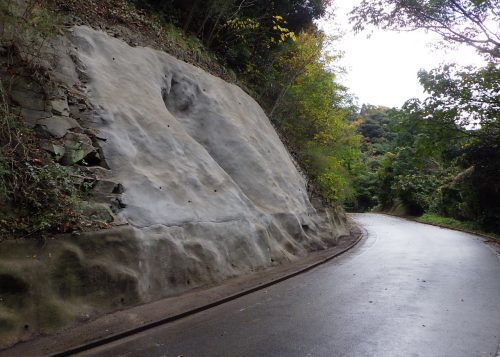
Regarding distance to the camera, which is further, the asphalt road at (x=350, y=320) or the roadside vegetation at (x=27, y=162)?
the roadside vegetation at (x=27, y=162)

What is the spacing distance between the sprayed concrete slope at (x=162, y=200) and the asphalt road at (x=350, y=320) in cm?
105

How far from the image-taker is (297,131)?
2427 centimetres

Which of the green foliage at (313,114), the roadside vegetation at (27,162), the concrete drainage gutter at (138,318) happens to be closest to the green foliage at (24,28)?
the roadside vegetation at (27,162)

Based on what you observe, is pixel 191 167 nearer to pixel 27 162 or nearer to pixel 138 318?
pixel 27 162

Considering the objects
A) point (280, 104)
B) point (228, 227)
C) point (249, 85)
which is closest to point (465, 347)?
point (228, 227)

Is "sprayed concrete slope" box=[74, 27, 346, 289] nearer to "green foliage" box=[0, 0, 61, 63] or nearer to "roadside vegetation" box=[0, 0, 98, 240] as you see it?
"roadside vegetation" box=[0, 0, 98, 240]

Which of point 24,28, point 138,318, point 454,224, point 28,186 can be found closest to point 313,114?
point 454,224

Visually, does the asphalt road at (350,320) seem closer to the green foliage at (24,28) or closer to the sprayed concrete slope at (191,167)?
the sprayed concrete slope at (191,167)

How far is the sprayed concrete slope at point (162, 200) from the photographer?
6.31m

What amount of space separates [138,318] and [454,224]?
30189 mm

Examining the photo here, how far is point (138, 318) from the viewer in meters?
6.77

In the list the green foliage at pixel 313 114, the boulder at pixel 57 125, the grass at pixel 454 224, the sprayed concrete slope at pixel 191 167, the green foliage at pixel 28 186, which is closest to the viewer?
the green foliage at pixel 28 186

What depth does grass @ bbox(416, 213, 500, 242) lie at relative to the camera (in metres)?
25.8

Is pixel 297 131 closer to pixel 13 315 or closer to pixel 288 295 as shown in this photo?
pixel 288 295
